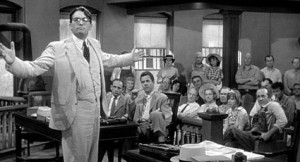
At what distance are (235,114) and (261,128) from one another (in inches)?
16.8

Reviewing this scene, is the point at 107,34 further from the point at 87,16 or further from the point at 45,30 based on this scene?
the point at 87,16

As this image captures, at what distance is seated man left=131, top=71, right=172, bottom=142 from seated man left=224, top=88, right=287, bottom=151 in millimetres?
787

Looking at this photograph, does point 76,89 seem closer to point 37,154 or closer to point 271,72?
point 37,154

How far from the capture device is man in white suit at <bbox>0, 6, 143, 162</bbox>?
9.93 ft

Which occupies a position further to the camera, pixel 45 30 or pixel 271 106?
pixel 45 30

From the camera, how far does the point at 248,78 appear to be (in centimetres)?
886

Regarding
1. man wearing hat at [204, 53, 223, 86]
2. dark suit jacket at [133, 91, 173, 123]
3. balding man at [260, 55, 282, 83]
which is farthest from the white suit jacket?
balding man at [260, 55, 282, 83]

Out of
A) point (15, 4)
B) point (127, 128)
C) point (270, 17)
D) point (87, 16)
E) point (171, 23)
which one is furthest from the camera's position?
point (270, 17)

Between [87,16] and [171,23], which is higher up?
[171,23]

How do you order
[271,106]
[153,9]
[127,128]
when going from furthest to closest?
[153,9], [271,106], [127,128]

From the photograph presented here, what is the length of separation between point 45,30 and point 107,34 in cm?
148

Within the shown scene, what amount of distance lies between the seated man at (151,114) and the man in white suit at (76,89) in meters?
1.97

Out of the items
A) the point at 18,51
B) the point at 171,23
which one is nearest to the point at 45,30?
the point at 18,51

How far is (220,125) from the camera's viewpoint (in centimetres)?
320
